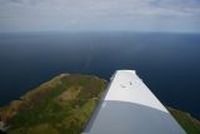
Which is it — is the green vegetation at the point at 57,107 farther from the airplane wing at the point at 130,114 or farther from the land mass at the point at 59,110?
the airplane wing at the point at 130,114

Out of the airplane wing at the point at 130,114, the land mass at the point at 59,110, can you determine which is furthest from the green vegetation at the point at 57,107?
the airplane wing at the point at 130,114

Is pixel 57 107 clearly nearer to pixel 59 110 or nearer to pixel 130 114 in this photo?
pixel 59 110

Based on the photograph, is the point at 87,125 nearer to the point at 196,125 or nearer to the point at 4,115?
the point at 196,125

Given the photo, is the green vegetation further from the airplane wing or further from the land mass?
the airplane wing

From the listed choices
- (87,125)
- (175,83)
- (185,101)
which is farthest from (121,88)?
(175,83)

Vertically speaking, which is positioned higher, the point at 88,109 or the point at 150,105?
the point at 150,105

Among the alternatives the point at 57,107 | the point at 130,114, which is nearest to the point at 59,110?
the point at 57,107

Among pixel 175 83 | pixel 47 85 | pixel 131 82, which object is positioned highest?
pixel 131 82
